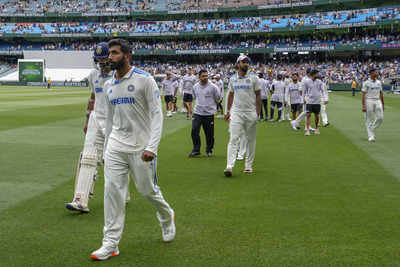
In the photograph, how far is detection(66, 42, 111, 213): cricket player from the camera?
19.7 feet

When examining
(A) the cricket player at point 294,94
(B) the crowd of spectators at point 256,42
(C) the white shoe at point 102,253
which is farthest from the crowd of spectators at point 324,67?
(C) the white shoe at point 102,253

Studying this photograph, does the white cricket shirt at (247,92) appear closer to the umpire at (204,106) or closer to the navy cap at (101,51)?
the umpire at (204,106)

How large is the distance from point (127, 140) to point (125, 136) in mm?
52

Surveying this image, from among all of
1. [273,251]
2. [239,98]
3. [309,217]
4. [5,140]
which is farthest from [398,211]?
[5,140]

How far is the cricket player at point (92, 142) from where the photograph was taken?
6.00 metres

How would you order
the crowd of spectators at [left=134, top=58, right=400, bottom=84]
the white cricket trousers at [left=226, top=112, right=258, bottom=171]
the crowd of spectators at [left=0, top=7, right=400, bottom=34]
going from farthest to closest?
the crowd of spectators at [left=0, top=7, right=400, bottom=34] → the crowd of spectators at [left=134, top=58, right=400, bottom=84] → the white cricket trousers at [left=226, top=112, right=258, bottom=171]

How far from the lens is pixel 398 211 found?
20.6 feet

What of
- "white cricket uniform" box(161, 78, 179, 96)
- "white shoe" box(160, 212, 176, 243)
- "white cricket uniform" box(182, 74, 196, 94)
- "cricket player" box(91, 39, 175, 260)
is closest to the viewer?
"cricket player" box(91, 39, 175, 260)

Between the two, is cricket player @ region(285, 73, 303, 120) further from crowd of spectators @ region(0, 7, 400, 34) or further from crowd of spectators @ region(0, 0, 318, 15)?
crowd of spectators @ region(0, 0, 318, 15)

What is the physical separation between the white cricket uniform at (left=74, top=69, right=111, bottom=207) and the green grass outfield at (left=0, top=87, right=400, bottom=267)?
15.5 inches

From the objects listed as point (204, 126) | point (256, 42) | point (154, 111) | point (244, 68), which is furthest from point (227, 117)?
point (256, 42)

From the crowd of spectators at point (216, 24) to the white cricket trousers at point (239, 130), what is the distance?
59637 millimetres

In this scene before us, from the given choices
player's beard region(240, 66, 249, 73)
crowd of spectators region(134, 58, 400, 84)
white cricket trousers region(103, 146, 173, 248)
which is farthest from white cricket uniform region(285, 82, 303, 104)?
crowd of spectators region(134, 58, 400, 84)

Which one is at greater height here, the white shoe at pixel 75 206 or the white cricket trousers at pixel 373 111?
the white cricket trousers at pixel 373 111
